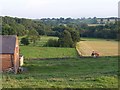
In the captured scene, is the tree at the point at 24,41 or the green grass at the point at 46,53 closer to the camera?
the green grass at the point at 46,53

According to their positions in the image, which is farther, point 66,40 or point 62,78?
point 66,40

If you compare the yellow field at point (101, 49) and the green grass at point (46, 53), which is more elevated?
the green grass at point (46, 53)

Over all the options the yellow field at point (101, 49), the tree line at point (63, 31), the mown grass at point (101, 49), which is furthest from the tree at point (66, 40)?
the mown grass at point (101, 49)

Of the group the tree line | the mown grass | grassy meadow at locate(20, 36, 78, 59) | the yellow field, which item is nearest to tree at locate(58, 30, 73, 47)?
the tree line

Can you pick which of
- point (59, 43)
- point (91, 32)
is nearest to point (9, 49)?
point (59, 43)

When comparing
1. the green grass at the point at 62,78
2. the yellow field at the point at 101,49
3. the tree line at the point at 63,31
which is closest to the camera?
the green grass at the point at 62,78

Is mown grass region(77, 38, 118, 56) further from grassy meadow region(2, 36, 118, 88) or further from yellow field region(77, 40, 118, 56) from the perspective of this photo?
grassy meadow region(2, 36, 118, 88)

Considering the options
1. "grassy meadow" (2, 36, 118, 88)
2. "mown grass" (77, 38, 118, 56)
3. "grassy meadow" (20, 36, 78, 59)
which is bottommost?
"mown grass" (77, 38, 118, 56)

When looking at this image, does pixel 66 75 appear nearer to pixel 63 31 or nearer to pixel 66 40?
pixel 66 40

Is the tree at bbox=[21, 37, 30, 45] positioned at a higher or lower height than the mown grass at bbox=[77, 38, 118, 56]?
higher

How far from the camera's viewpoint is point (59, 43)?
62906 mm

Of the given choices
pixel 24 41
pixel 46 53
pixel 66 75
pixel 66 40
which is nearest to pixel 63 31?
pixel 66 40

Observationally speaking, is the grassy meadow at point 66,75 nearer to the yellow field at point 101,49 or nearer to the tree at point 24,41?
the yellow field at point 101,49

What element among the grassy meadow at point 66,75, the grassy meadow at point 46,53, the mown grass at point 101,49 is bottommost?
the mown grass at point 101,49
